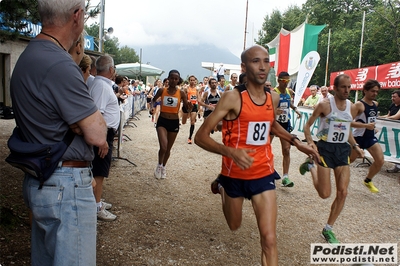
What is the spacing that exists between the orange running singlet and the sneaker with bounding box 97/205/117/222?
206 cm

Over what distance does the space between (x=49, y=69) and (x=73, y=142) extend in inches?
16.5

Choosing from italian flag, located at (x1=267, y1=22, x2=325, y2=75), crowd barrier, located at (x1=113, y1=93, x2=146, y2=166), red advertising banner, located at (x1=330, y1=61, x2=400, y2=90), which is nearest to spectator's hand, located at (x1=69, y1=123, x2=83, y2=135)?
crowd barrier, located at (x1=113, y1=93, x2=146, y2=166)

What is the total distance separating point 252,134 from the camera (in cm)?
327

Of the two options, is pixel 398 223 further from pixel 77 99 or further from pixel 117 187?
pixel 77 99

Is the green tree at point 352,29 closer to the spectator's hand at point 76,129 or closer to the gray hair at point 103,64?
the gray hair at point 103,64

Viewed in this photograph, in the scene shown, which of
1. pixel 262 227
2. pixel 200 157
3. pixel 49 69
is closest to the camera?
pixel 49 69

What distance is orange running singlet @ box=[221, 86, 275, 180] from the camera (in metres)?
3.25

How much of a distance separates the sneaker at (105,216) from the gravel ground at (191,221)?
0.07 metres

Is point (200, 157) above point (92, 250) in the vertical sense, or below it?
below

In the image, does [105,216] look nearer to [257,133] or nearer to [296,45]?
[257,133]

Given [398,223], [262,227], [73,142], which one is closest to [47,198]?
[73,142]

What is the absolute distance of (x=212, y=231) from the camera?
14.9ft

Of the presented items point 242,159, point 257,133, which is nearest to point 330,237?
point 257,133

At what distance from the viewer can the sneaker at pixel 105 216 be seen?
4.59 m
